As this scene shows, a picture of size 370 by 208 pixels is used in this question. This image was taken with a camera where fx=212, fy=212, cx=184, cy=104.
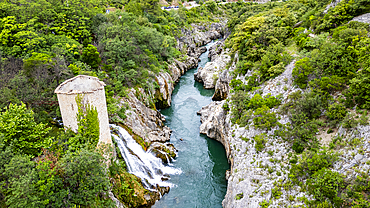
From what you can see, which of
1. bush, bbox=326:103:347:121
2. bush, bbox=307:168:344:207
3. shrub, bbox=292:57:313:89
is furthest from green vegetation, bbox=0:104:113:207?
shrub, bbox=292:57:313:89

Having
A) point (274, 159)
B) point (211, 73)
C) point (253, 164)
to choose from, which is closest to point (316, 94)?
point (274, 159)

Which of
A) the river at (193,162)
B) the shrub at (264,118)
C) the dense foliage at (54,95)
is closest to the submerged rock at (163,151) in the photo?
the river at (193,162)

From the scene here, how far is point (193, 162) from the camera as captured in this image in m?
24.6

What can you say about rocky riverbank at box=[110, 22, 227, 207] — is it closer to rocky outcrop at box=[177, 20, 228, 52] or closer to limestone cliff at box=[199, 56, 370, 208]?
limestone cliff at box=[199, 56, 370, 208]

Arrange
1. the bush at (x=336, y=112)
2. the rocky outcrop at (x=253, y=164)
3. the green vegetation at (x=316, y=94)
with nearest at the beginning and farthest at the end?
1. the green vegetation at (x=316, y=94)
2. the bush at (x=336, y=112)
3. the rocky outcrop at (x=253, y=164)

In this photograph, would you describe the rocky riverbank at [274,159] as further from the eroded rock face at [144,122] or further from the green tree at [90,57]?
the green tree at [90,57]

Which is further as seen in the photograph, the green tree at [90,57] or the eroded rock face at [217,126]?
the green tree at [90,57]

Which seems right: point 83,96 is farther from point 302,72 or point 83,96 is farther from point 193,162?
point 302,72

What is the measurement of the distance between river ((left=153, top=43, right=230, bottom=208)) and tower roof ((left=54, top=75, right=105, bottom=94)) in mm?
11554

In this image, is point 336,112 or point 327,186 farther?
point 336,112

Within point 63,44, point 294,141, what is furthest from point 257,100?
point 63,44

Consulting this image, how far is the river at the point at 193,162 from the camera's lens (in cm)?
1995

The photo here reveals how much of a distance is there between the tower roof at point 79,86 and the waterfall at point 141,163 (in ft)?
20.7

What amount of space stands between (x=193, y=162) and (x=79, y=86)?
14.9 metres
